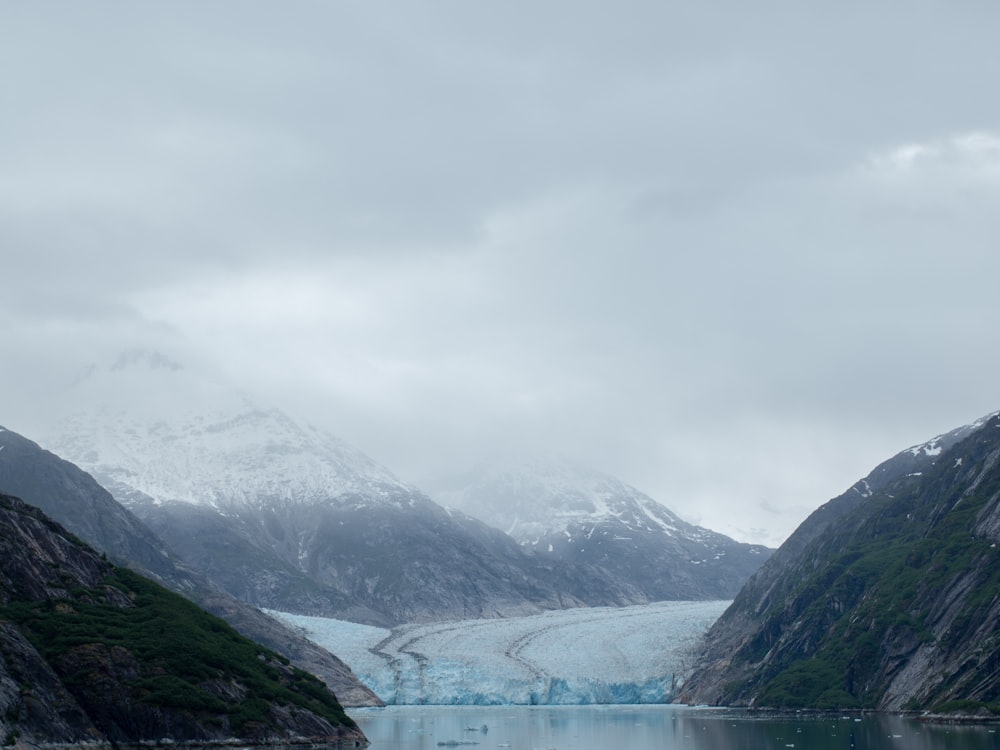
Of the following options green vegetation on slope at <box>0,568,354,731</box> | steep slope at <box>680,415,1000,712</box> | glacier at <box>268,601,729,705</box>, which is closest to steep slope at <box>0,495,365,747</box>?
green vegetation on slope at <box>0,568,354,731</box>

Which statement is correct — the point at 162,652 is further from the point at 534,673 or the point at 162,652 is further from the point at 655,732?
the point at 534,673

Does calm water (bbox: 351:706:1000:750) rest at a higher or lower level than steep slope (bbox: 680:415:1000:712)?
lower

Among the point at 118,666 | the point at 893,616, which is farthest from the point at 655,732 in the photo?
the point at 118,666

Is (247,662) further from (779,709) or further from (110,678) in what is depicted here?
(779,709)

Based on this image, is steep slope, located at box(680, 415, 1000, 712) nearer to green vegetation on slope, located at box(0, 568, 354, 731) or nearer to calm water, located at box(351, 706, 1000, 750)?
calm water, located at box(351, 706, 1000, 750)

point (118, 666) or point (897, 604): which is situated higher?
point (897, 604)

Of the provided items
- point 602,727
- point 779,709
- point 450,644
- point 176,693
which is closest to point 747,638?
point 779,709

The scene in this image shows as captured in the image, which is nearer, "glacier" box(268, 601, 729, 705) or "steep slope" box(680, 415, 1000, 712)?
→ "steep slope" box(680, 415, 1000, 712)

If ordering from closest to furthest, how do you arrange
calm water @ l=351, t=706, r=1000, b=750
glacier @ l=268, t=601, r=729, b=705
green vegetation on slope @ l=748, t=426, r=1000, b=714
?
calm water @ l=351, t=706, r=1000, b=750, green vegetation on slope @ l=748, t=426, r=1000, b=714, glacier @ l=268, t=601, r=729, b=705
